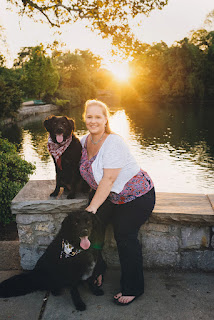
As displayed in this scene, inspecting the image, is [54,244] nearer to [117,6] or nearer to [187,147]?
[117,6]

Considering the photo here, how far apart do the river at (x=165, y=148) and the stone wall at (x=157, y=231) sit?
339 cm

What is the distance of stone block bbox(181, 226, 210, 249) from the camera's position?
9.75ft

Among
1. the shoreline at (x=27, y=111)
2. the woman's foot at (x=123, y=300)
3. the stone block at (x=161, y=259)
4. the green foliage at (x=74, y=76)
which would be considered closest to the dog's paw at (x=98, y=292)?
the woman's foot at (x=123, y=300)

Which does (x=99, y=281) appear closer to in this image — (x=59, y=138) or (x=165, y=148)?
(x=59, y=138)

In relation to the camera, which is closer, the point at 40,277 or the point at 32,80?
the point at 40,277

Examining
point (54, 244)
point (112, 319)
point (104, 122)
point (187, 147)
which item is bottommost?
point (187, 147)

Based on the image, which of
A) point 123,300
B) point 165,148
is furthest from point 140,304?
point 165,148

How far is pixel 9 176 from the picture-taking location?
563 cm

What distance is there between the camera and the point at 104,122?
283 cm

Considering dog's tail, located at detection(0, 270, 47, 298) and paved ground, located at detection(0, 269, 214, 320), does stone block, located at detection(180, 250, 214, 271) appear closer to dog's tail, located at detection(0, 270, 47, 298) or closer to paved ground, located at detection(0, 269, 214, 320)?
paved ground, located at detection(0, 269, 214, 320)

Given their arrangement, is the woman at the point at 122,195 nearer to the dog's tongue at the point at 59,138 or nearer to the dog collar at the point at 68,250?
the dog collar at the point at 68,250

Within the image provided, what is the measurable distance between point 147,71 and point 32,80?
61.5ft

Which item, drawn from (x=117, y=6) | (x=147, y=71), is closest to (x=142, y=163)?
(x=117, y=6)

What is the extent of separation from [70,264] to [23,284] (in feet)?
1.86
